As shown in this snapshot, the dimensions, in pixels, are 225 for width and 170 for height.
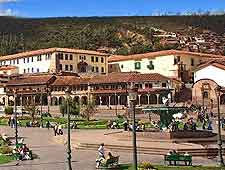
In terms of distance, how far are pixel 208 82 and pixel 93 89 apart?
17010 millimetres

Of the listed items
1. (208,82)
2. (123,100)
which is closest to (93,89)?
(123,100)

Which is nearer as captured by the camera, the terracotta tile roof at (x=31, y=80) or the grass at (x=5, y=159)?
the grass at (x=5, y=159)

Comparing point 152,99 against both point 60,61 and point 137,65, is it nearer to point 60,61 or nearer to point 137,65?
point 137,65

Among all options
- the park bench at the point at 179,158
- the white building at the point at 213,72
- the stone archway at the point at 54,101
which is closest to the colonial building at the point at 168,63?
the white building at the point at 213,72

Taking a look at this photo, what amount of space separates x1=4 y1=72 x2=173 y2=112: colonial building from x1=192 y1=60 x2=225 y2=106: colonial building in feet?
13.3

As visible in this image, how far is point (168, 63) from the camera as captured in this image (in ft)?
298

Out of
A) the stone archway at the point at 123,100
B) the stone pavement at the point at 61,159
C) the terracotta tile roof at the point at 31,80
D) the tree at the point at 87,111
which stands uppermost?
the terracotta tile roof at the point at 31,80

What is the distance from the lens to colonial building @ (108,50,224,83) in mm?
89312

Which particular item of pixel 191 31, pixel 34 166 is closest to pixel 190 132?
pixel 34 166

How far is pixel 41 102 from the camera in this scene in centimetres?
8175

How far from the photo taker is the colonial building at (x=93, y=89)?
75.7m

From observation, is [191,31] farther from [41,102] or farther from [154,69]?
[41,102]

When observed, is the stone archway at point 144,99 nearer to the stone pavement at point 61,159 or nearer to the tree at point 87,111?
the tree at point 87,111

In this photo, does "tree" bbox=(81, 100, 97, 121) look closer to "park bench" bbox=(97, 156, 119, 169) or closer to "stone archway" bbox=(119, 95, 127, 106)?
"stone archway" bbox=(119, 95, 127, 106)
